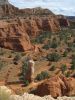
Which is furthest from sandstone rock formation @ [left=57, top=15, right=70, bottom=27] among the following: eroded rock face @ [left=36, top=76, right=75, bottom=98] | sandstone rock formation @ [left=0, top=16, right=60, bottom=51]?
eroded rock face @ [left=36, top=76, right=75, bottom=98]

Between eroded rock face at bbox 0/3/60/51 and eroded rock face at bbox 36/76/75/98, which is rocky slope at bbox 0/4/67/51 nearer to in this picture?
eroded rock face at bbox 0/3/60/51

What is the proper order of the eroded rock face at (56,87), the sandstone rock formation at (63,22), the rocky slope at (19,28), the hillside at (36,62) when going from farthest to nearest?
the sandstone rock formation at (63,22), the rocky slope at (19,28), the hillside at (36,62), the eroded rock face at (56,87)

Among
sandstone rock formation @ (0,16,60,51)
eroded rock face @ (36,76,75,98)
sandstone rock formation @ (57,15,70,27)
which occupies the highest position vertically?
eroded rock face @ (36,76,75,98)

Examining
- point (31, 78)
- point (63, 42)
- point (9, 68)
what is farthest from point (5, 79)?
point (63, 42)

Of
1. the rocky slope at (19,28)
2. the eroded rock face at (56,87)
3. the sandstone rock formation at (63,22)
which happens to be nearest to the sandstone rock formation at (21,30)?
the rocky slope at (19,28)

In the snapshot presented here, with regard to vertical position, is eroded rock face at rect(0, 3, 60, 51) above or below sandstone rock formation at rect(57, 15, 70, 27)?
above

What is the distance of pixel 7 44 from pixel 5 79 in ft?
78.1

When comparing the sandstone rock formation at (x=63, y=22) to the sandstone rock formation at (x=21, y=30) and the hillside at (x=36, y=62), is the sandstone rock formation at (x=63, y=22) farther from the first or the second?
the hillside at (x=36, y=62)

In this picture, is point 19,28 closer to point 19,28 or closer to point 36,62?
point 19,28

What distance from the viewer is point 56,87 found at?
27203 mm

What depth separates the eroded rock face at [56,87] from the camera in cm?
2684

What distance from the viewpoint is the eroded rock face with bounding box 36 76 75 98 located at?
26.8 m

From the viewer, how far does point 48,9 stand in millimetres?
146875

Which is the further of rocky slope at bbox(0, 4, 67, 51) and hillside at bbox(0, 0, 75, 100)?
rocky slope at bbox(0, 4, 67, 51)
